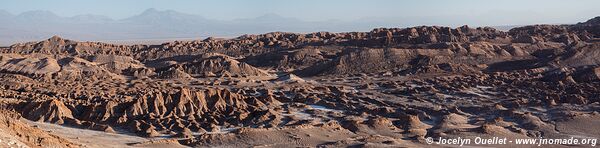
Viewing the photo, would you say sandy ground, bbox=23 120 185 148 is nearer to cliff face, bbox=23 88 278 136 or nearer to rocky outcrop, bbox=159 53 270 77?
cliff face, bbox=23 88 278 136

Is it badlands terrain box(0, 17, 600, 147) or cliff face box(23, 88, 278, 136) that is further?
cliff face box(23, 88, 278, 136)

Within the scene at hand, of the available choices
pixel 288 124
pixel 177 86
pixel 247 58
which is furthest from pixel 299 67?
pixel 288 124

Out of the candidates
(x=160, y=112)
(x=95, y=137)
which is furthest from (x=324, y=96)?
(x=95, y=137)

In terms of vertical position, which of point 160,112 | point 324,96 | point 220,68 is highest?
point 160,112

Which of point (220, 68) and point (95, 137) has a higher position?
point (95, 137)

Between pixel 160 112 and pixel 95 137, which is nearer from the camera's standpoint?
pixel 95 137

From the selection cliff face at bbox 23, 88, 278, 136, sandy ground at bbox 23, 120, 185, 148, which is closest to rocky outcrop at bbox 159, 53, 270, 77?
cliff face at bbox 23, 88, 278, 136

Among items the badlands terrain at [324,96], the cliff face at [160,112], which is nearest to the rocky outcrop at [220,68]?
the badlands terrain at [324,96]

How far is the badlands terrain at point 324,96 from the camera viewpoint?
26.0 m

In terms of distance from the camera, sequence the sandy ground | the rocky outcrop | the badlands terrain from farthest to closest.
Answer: the rocky outcrop < the badlands terrain < the sandy ground

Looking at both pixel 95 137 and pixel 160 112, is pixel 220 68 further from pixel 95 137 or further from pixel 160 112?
pixel 95 137

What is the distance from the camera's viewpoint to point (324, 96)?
1522 inches

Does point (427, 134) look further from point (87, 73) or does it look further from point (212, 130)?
point (87, 73)

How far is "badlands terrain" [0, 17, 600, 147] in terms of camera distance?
26047mm
